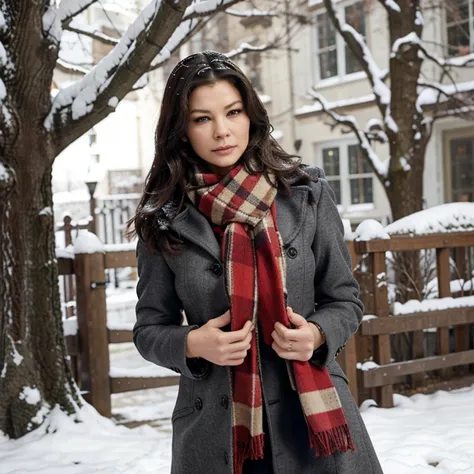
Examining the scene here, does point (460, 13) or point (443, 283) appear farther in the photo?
point (460, 13)

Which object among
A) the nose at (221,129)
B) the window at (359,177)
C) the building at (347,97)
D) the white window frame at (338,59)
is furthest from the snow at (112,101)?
the window at (359,177)

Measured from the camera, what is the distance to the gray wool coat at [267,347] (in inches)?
70.5

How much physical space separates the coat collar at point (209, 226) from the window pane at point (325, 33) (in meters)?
12.7

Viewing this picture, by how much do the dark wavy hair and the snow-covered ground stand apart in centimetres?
220

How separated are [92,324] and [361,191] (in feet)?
31.9

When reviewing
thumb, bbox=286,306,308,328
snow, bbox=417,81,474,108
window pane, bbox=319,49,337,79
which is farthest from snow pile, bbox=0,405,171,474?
window pane, bbox=319,49,337,79

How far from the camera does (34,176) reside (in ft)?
13.8

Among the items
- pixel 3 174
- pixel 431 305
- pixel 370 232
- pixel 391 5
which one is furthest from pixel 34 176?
pixel 391 5

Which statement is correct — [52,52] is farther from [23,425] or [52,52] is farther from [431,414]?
[431,414]

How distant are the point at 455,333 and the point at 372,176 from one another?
8252 mm

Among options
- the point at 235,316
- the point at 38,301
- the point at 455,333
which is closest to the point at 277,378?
the point at 235,316

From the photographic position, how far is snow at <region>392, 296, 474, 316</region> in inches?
192

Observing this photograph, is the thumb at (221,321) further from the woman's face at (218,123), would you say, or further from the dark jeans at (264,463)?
the woman's face at (218,123)

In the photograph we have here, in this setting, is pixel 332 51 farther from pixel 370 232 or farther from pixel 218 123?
pixel 218 123
